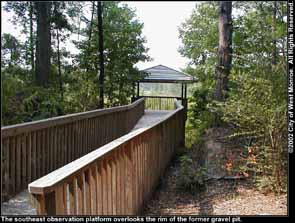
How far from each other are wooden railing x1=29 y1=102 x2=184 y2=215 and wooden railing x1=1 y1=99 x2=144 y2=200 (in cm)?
72

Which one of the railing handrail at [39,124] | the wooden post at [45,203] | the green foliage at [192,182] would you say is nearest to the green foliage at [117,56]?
the railing handrail at [39,124]

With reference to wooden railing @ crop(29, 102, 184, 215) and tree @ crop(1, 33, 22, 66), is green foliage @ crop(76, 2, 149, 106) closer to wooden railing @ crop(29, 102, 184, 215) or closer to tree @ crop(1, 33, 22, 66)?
wooden railing @ crop(29, 102, 184, 215)

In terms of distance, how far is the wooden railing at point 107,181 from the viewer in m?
1.54

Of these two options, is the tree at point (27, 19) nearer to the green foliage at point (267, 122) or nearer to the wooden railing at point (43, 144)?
the wooden railing at point (43, 144)

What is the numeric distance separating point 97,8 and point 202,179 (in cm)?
298

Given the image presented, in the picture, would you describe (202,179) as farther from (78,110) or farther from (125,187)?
(78,110)

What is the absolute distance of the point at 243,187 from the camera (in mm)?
3793

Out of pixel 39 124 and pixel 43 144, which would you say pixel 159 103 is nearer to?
pixel 43 144

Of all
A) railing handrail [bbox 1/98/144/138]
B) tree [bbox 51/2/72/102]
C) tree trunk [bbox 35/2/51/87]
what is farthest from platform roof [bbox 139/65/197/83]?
tree trunk [bbox 35/2/51/87]

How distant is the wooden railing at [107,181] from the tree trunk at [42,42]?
1.04m

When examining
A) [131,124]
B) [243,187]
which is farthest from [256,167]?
[131,124]

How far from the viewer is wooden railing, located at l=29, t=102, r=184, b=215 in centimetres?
154

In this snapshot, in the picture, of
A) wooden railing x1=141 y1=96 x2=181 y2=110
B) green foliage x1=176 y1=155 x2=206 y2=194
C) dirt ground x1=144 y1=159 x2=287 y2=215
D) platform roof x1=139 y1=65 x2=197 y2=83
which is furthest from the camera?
wooden railing x1=141 y1=96 x2=181 y2=110

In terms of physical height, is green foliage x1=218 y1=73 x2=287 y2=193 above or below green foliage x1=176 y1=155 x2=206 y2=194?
above
